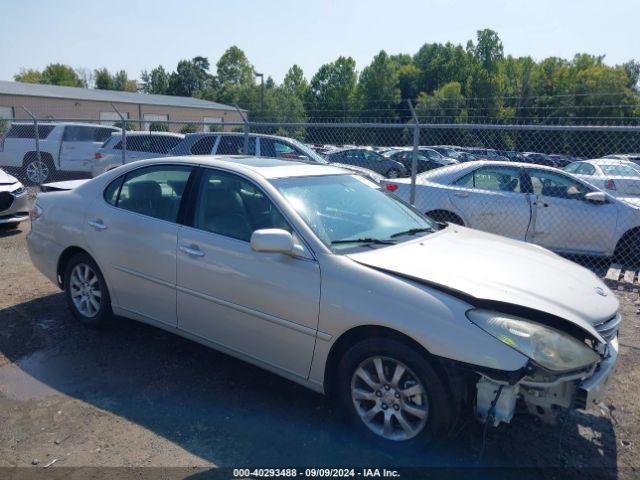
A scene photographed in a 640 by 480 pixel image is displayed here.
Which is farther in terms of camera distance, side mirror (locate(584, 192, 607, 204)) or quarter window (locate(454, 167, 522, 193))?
quarter window (locate(454, 167, 522, 193))

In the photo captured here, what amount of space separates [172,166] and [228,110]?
153 ft

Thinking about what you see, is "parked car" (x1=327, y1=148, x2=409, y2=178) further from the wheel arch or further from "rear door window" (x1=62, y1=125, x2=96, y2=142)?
the wheel arch

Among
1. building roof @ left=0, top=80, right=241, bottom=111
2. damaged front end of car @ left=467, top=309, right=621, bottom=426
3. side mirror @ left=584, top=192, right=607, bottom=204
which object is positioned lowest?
damaged front end of car @ left=467, top=309, right=621, bottom=426

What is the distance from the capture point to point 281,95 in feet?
156

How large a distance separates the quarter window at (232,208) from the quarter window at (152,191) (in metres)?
0.23

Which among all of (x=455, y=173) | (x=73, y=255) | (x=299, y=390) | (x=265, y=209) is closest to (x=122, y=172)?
(x=73, y=255)

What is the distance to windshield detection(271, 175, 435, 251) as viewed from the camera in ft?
11.5

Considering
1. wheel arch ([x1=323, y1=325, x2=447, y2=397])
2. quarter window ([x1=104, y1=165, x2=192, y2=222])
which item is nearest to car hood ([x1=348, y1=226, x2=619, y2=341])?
wheel arch ([x1=323, y1=325, x2=447, y2=397])

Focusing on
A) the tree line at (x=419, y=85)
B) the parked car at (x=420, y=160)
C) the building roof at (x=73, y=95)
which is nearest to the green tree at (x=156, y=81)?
the tree line at (x=419, y=85)

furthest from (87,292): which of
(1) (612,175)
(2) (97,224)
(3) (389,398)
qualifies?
(1) (612,175)

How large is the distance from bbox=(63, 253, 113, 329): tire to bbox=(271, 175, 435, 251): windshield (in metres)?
Result: 1.92

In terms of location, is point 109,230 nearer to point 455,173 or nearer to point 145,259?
point 145,259

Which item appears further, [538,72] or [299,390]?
[538,72]

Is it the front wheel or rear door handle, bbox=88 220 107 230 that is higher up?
rear door handle, bbox=88 220 107 230
